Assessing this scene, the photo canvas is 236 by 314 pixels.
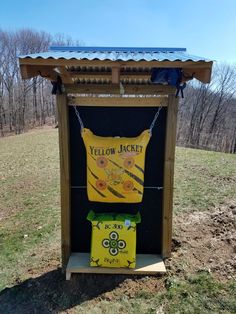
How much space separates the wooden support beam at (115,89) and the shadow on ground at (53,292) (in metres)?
1.82

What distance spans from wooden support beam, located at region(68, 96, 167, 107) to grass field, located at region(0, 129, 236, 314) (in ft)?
5.50

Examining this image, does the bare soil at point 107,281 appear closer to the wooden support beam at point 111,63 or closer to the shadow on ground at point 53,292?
the shadow on ground at point 53,292

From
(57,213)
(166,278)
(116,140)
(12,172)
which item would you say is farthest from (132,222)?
(12,172)

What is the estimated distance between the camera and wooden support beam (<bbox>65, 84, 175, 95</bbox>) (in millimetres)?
2537

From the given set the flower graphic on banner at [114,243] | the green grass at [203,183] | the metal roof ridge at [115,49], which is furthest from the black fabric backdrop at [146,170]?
the green grass at [203,183]

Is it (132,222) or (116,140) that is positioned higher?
(116,140)

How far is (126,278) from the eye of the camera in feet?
8.82

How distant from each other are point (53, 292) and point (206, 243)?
1808mm

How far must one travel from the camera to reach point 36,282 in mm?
2719

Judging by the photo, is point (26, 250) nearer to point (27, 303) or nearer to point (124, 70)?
point (27, 303)

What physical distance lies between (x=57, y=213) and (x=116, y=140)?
2.42 metres

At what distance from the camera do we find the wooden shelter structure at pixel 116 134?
255cm

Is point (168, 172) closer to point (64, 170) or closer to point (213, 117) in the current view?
point (64, 170)

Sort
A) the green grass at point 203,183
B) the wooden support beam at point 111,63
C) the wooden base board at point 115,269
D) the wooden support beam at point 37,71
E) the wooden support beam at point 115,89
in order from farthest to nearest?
the green grass at point 203,183 → the wooden base board at point 115,269 → the wooden support beam at point 115,89 → the wooden support beam at point 37,71 → the wooden support beam at point 111,63
